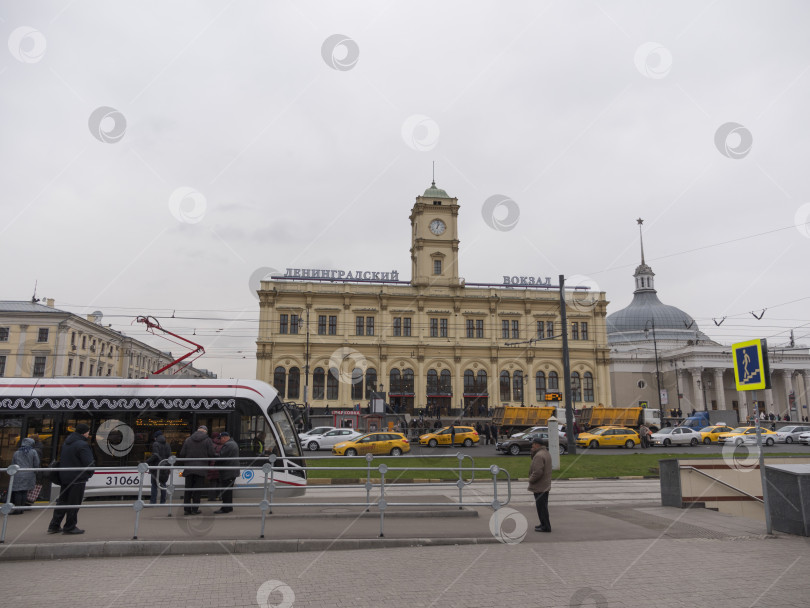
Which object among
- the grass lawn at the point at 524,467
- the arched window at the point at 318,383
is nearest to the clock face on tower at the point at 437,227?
the arched window at the point at 318,383

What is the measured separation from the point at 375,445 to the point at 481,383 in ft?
105

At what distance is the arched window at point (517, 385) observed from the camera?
203 feet

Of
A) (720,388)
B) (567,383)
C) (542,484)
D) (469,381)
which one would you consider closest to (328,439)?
(567,383)

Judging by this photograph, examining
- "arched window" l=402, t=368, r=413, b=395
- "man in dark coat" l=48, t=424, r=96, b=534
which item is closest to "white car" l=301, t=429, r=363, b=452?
"arched window" l=402, t=368, r=413, b=395

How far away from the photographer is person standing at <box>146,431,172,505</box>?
12310 millimetres

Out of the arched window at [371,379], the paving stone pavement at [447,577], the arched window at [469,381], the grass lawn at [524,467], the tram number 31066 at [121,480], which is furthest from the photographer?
the arched window at [469,381]

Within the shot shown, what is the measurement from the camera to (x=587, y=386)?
6338 cm

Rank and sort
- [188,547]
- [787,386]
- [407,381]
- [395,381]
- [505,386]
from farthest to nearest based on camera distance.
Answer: [787,386]
[505,386]
[407,381]
[395,381]
[188,547]

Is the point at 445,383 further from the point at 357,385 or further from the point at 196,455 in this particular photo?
the point at 196,455

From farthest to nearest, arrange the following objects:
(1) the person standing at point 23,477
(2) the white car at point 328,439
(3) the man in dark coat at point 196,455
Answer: (2) the white car at point 328,439 → (3) the man in dark coat at point 196,455 → (1) the person standing at point 23,477

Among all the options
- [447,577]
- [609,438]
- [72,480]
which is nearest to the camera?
[447,577]

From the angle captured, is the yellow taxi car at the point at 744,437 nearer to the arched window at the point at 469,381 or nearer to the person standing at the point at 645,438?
the person standing at the point at 645,438

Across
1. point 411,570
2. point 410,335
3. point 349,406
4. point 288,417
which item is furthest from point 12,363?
point 411,570

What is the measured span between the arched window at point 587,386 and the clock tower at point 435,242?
56.8 feet
